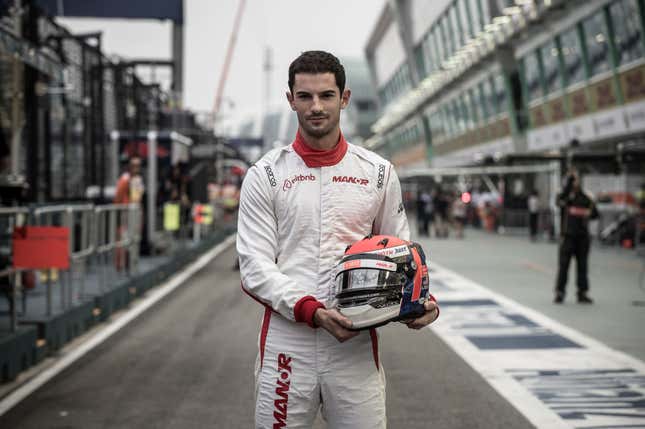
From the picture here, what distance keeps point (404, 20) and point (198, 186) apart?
44403mm

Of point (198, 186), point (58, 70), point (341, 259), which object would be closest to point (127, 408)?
point (341, 259)

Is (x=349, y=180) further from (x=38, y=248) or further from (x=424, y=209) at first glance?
(x=424, y=209)

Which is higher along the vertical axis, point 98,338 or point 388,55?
point 388,55

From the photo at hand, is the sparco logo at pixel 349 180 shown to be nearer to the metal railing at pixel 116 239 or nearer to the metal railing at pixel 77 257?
the metal railing at pixel 77 257

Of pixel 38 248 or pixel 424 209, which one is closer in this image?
pixel 38 248

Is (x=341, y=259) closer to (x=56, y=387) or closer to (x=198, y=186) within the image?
(x=56, y=387)

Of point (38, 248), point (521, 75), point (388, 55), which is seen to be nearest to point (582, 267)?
point (38, 248)

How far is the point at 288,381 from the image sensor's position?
336cm

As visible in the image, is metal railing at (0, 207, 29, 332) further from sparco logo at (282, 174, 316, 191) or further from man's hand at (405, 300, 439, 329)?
man's hand at (405, 300, 439, 329)

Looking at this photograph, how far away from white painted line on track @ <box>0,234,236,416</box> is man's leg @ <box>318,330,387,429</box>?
163 inches

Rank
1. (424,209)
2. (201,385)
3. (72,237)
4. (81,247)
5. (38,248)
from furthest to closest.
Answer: (424,209), (81,247), (72,237), (38,248), (201,385)

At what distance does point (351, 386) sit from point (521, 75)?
3664 cm

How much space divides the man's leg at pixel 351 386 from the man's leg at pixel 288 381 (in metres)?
0.05

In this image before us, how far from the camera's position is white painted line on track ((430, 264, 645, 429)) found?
670 cm
